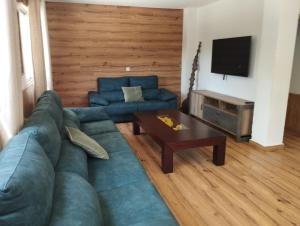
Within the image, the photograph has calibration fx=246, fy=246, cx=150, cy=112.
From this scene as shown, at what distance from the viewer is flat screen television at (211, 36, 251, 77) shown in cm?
415

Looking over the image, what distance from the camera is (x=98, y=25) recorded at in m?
5.26

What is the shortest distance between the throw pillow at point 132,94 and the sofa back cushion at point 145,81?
0.79 feet

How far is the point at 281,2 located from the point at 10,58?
129 inches

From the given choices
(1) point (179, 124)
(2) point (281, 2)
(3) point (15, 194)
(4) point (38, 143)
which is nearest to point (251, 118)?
(1) point (179, 124)

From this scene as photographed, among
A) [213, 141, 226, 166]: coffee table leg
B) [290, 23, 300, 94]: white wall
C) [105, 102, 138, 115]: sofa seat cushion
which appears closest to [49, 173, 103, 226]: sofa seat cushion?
[213, 141, 226, 166]: coffee table leg

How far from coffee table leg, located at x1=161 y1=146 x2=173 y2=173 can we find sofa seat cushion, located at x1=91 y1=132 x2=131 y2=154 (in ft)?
1.57

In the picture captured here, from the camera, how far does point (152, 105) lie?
4.98 m

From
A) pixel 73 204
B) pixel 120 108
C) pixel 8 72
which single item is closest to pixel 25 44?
pixel 120 108

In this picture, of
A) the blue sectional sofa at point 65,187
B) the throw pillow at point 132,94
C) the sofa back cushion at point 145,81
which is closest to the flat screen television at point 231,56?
the sofa back cushion at point 145,81

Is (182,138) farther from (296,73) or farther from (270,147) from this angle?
(296,73)

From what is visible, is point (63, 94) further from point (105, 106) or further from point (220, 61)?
point (220, 61)

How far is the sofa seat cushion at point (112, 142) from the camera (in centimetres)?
254

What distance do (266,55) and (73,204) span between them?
3.33 m

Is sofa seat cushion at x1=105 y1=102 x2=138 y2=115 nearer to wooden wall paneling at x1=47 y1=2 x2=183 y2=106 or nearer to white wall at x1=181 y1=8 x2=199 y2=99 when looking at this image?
wooden wall paneling at x1=47 y1=2 x2=183 y2=106
